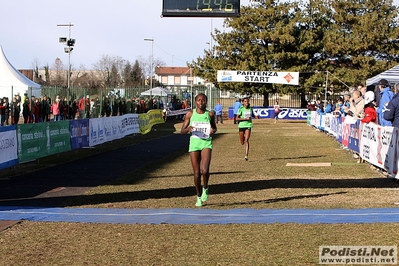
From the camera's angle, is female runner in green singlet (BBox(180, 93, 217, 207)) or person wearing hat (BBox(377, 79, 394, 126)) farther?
person wearing hat (BBox(377, 79, 394, 126))

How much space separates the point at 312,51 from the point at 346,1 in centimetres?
557

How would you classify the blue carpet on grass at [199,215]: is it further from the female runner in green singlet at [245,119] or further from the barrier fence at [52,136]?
the female runner in green singlet at [245,119]

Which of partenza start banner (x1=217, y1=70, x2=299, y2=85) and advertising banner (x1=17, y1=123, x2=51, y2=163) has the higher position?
partenza start banner (x1=217, y1=70, x2=299, y2=85)

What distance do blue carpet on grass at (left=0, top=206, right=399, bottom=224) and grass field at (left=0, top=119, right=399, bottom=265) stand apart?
16.2 inches

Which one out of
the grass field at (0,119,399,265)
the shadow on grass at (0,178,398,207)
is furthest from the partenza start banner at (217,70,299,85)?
the shadow on grass at (0,178,398,207)

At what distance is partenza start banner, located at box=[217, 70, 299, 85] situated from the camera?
2377 inches

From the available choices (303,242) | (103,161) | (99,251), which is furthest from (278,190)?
(103,161)

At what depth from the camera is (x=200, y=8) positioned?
57.4 ft

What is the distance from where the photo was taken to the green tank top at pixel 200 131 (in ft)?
39.5

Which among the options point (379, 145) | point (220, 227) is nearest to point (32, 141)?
point (379, 145)

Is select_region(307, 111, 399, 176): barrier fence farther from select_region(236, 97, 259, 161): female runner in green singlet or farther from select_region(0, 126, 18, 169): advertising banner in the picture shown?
select_region(0, 126, 18, 169): advertising banner

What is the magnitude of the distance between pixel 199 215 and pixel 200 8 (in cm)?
782

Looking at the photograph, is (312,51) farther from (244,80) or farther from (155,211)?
(155,211)

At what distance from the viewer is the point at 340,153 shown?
24.4 meters
